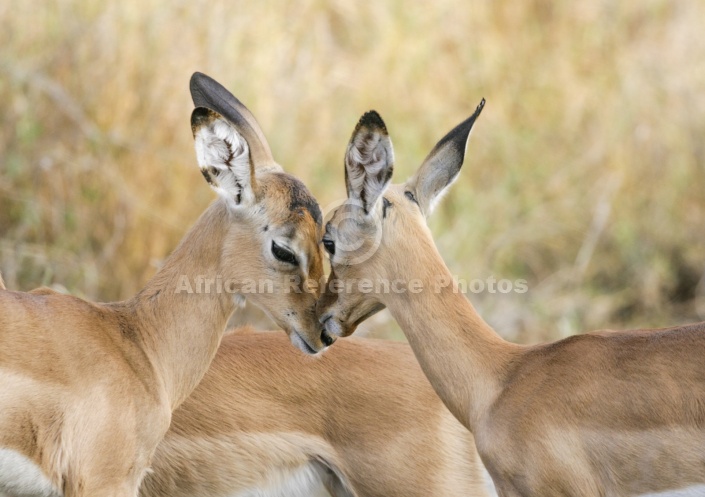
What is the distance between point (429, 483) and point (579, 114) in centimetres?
598

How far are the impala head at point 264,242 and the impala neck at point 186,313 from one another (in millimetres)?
63

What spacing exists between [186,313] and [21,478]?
0.98m

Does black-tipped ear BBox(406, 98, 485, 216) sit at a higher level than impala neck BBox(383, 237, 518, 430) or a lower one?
higher

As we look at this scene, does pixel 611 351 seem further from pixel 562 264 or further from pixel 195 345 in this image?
pixel 562 264

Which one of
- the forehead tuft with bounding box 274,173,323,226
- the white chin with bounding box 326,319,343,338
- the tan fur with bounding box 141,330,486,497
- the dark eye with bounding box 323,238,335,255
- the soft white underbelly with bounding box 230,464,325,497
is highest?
the forehead tuft with bounding box 274,173,323,226

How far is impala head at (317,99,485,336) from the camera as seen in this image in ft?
15.1

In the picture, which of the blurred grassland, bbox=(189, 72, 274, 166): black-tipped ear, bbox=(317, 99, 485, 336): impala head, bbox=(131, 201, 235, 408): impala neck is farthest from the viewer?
the blurred grassland

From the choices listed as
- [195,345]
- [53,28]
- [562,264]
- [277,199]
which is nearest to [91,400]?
[195,345]

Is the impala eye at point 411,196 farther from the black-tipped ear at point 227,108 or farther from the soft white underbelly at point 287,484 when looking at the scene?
the soft white underbelly at point 287,484

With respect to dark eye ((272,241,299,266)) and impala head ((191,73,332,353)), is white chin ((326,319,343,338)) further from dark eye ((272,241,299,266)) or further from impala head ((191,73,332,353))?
dark eye ((272,241,299,266))

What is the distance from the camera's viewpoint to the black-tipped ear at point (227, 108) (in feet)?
16.9

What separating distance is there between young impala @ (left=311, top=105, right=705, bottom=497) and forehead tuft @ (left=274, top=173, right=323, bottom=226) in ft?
0.51

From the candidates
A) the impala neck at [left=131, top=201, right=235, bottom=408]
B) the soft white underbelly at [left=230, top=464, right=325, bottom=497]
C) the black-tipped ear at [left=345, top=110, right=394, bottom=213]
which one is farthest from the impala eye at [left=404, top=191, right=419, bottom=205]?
the soft white underbelly at [left=230, top=464, right=325, bottom=497]

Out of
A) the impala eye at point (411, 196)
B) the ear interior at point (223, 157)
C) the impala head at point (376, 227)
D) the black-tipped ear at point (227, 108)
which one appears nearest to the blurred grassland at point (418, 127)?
the black-tipped ear at point (227, 108)
